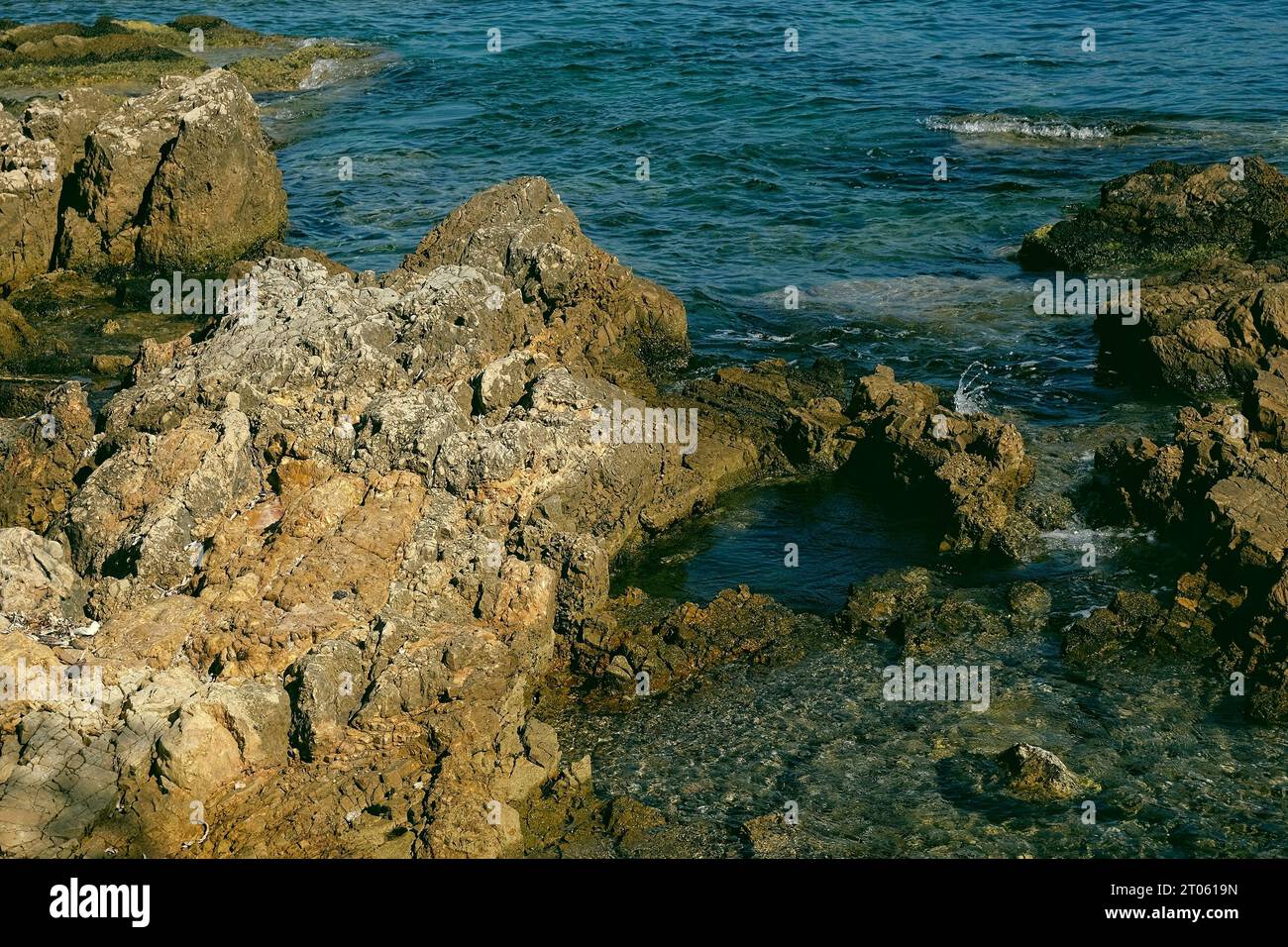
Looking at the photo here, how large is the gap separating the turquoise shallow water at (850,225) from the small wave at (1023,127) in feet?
0.36

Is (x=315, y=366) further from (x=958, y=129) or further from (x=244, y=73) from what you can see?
(x=244, y=73)

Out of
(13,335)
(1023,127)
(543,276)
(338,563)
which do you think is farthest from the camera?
(1023,127)

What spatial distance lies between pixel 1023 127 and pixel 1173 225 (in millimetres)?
9196

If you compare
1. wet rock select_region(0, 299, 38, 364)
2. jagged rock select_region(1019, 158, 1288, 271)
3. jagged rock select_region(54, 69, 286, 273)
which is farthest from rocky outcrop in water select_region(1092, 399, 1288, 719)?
jagged rock select_region(54, 69, 286, 273)

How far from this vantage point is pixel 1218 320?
19391mm

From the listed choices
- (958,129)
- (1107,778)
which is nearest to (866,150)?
(958,129)

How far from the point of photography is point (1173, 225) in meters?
25.2

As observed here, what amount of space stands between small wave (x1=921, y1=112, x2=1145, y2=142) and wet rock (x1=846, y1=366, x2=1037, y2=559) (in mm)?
17130

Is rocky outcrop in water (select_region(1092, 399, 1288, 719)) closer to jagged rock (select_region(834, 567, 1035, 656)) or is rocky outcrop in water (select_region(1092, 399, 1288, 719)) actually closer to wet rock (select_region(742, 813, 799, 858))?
jagged rock (select_region(834, 567, 1035, 656))

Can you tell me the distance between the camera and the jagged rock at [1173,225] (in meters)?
24.8


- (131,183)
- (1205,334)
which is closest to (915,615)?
(1205,334)

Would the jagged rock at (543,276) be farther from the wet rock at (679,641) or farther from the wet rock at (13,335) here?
the wet rock at (13,335)

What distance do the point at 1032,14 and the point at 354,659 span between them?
125 ft

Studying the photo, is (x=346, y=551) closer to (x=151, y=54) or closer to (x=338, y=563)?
(x=338, y=563)
